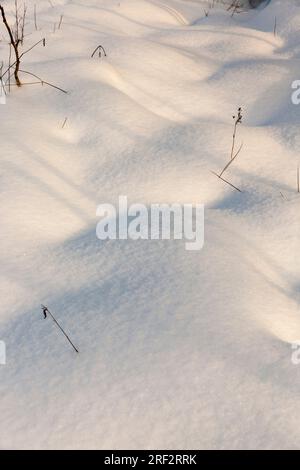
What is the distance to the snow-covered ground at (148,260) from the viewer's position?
1.16m

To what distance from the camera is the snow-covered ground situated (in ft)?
3.80

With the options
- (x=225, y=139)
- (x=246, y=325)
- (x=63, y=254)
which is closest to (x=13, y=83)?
(x=225, y=139)

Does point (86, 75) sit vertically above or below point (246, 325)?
above

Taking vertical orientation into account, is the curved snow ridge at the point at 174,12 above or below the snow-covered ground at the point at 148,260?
above

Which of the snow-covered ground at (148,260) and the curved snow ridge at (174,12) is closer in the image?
the snow-covered ground at (148,260)

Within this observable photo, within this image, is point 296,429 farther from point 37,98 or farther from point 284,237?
point 37,98

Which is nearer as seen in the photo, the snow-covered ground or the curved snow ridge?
the snow-covered ground

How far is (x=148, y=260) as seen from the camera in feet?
5.22

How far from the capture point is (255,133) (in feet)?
7.84

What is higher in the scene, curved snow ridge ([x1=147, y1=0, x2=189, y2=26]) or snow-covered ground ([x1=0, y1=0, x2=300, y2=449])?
curved snow ridge ([x1=147, y1=0, x2=189, y2=26])

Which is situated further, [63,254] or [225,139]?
[225,139]
